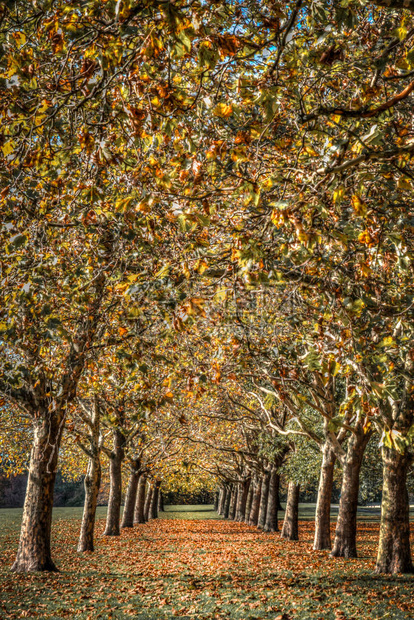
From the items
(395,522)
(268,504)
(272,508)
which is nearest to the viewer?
(395,522)

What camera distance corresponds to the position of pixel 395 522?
460 inches

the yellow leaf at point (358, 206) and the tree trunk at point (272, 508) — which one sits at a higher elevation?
the yellow leaf at point (358, 206)

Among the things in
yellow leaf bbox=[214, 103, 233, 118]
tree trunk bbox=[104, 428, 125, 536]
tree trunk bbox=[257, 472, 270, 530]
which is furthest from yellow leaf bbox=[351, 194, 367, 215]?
tree trunk bbox=[257, 472, 270, 530]

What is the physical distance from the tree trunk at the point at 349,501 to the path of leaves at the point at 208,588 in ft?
1.80

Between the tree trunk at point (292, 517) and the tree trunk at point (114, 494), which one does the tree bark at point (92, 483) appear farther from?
the tree trunk at point (292, 517)

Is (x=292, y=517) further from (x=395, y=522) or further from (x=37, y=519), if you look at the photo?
(x=37, y=519)

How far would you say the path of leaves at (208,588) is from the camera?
8.40 metres

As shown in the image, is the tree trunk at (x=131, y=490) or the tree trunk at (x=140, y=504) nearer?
the tree trunk at (x=131, y=490)

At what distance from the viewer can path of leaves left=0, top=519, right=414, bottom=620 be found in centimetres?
840

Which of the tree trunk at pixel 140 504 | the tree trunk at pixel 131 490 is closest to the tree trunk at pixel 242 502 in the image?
the tree trunk at pixel 140 504

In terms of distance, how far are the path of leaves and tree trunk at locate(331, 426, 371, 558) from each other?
549 mm

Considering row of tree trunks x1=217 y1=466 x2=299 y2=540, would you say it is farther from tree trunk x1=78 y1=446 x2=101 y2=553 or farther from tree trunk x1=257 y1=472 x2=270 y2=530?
tree trunk x1=78 y1=446 x2=101 y2=553

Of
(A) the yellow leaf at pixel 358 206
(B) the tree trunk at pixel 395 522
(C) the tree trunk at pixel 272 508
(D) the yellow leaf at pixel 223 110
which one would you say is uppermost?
(D) the yellow leaf at pixel 223 110

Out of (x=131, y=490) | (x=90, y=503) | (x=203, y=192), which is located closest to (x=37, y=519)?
(x=90, y=503)
